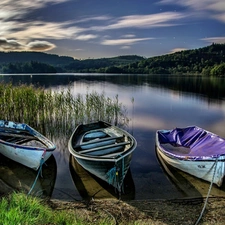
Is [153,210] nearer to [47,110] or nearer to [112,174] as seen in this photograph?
[112,174]

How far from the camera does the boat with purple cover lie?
7.58 m

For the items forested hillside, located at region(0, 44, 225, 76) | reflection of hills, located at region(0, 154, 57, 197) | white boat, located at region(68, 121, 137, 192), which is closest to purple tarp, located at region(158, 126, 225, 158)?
white boat, located at region(68, 121, 137, 192)

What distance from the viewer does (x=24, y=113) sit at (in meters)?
15.1

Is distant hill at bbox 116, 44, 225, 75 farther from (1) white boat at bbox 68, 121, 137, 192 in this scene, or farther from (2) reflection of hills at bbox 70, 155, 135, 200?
(2) reflection of hills at bbox 70, 155, 135, 200

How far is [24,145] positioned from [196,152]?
6.88 m

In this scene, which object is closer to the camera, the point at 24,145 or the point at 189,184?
the point at 189,184

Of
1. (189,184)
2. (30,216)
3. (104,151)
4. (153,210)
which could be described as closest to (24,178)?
(104,151)

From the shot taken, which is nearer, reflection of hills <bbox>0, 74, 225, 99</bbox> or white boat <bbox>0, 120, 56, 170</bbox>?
white boat <bbox>0, 120, 56, 170</bbox>

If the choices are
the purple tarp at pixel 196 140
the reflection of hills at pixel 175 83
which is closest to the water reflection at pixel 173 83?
the reflection of hills at pixel 175 83

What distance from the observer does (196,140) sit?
10469 mm

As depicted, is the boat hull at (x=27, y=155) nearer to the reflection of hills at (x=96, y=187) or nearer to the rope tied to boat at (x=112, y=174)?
the reflection of hills at (x=96, y=187)

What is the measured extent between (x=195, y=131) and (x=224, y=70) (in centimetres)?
9255

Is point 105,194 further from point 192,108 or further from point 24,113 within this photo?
point 192,108

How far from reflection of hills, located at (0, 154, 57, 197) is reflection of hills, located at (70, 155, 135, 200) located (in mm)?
917
